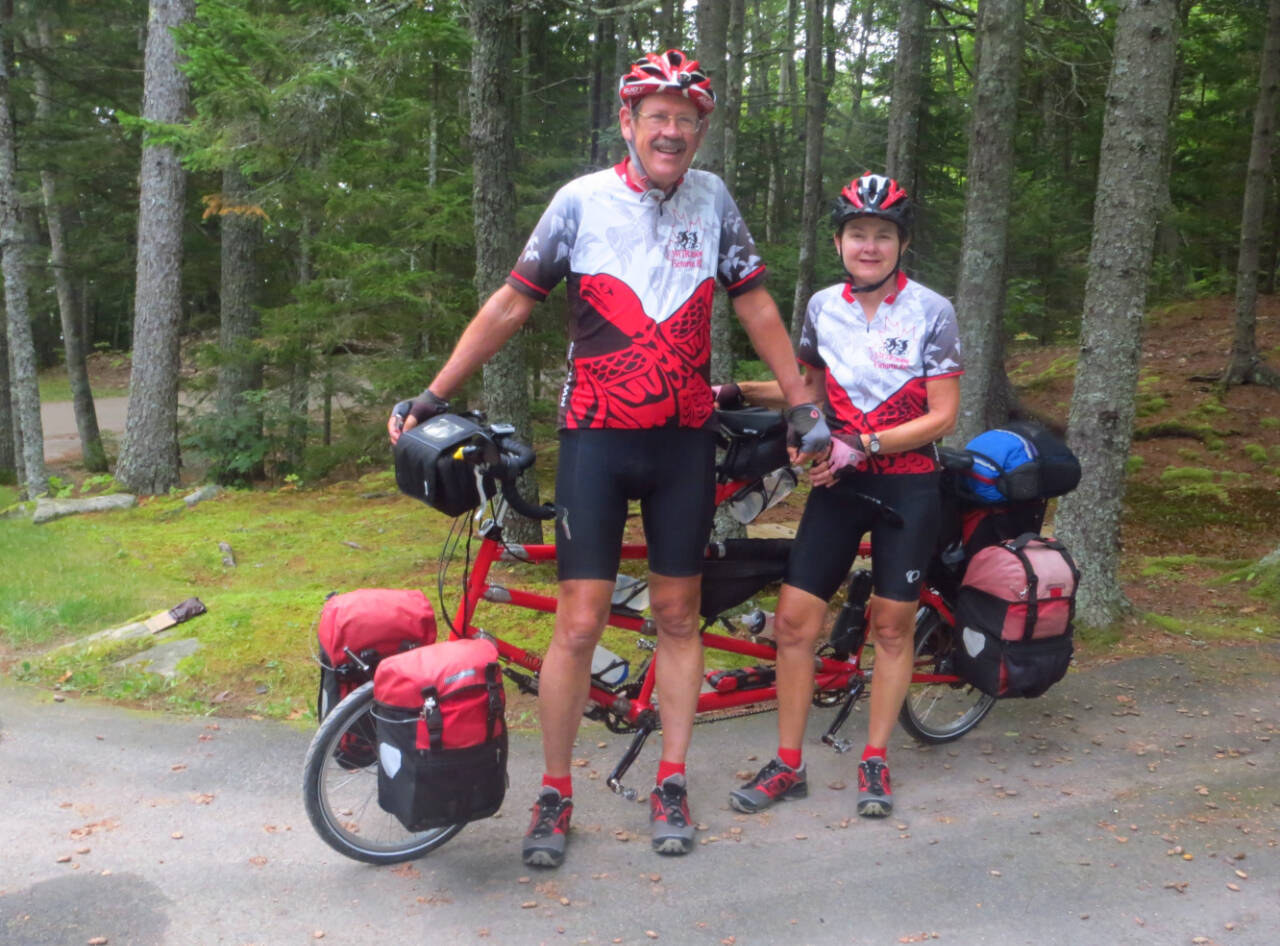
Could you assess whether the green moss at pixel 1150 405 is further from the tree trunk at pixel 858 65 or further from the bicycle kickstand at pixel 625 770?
the bicycle kickstand at pixel 625 770

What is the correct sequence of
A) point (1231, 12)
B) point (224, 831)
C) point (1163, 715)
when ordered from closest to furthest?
1. point (224, 831)
2. point (1163, 715)
3. point (1231, 12)

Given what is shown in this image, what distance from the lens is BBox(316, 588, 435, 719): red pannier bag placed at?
3.34m

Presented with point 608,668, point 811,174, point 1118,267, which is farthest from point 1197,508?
point 811,174

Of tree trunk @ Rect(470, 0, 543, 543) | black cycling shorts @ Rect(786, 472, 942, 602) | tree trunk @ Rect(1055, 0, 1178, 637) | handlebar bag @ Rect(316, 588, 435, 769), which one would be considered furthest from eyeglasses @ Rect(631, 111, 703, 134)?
tree trunk @ Rect(470, 0, 543, 543)

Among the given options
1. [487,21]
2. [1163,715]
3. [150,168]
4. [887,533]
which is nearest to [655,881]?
[887,533]

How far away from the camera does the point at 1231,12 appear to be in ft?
54.0

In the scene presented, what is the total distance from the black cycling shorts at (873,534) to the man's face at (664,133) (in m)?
1.30

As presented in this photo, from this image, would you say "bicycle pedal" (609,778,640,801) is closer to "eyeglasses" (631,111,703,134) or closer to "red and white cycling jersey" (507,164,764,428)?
"red and white cycling jersey" (507,164,764,428)

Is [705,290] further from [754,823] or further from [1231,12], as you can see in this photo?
[1231,12]

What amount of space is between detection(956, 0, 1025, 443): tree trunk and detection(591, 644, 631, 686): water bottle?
4.16m

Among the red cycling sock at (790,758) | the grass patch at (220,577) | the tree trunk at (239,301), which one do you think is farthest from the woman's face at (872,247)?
the tree trunk at (239,301)

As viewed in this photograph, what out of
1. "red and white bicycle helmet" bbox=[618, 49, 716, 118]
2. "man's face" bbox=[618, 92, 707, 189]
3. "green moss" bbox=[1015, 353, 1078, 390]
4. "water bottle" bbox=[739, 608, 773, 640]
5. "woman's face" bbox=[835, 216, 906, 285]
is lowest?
"water bottle" bbox=[739, 608, 773, 640]

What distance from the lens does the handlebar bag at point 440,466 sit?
317 centimetres

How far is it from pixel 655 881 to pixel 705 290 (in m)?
1.95
